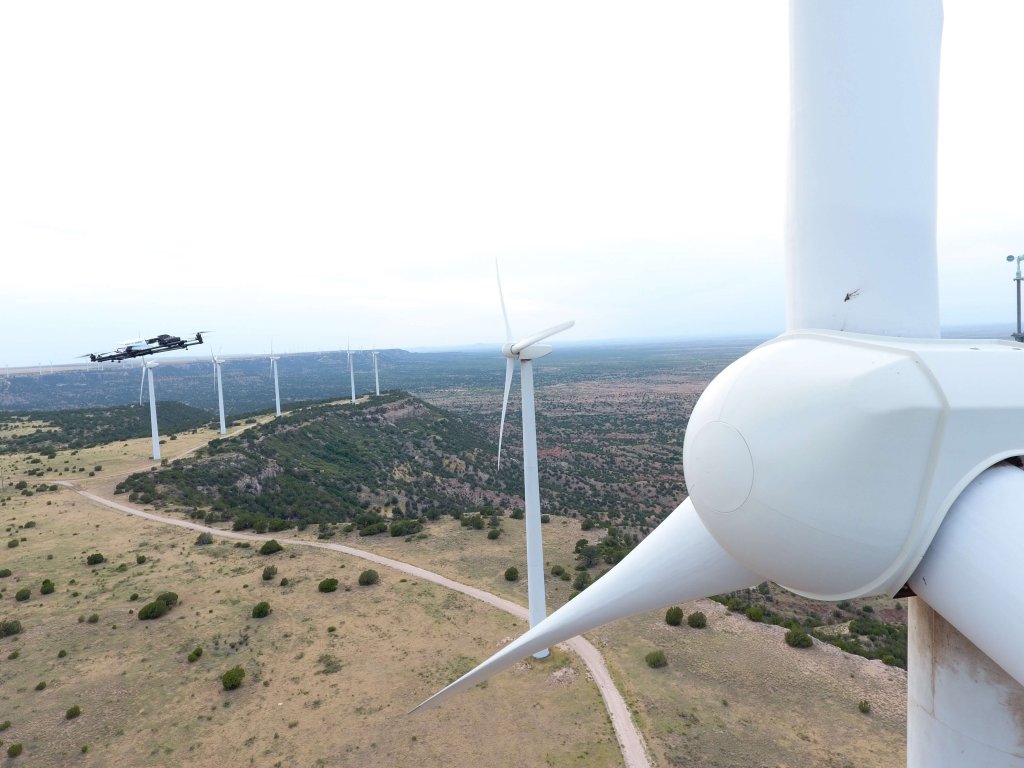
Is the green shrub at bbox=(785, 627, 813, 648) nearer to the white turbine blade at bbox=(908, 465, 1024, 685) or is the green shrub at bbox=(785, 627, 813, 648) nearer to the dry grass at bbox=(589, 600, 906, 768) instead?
the dry grass at bbox=(589, 600, 906, 768)

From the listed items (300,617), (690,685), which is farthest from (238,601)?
(690,685)

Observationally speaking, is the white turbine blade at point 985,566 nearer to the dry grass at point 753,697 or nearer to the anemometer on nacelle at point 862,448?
the anemometer on nacelle at point 862,448

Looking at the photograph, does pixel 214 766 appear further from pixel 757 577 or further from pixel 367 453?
pixel 367 453

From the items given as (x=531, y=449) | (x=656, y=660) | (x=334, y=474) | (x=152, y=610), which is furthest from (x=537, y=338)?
(x=334, y=474)

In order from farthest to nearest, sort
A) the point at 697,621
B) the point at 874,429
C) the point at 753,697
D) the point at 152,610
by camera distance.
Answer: the point at 152,610, the point at 697,621, the point at 753,697, the point at 874,429

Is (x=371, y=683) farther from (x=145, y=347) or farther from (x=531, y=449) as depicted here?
(x=145, y=347)

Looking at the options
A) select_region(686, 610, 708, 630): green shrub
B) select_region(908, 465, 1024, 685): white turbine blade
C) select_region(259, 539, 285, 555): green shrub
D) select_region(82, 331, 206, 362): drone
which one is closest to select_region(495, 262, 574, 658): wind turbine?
select_region(686, 610, 708, 630): green shrub
